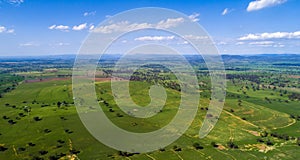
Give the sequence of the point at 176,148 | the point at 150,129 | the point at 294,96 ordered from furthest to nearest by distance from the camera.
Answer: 1. the point at 294,96
2. the point at 150,129
3. the point at 176,148

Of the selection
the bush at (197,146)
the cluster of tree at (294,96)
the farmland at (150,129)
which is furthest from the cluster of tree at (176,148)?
the cluster of tree at (294,96)

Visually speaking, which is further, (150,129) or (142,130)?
(150,129)

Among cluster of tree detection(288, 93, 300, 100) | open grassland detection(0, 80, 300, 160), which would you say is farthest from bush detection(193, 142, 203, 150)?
cluster of tree detection(288, 93, 300, 100)

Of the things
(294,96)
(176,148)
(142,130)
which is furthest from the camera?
(294,96)

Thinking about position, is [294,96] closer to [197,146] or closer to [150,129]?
[197,146]

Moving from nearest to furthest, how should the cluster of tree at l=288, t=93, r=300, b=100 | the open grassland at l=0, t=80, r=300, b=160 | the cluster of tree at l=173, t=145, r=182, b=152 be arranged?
the open grassland at l=0, t=80, r=300, b=160 → the cluster of tree at l=173, t=145, r=182, b=152 → the cluster of tree at l=288, t=93, r=300, b=100

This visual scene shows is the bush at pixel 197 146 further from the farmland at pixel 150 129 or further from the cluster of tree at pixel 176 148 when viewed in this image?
the cluster of tree at pixel 176 148

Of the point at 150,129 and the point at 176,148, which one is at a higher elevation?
the point at 150,129

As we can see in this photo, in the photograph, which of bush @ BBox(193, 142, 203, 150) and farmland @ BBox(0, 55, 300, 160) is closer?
farmland @ BBox(0, 55, 300, 160)

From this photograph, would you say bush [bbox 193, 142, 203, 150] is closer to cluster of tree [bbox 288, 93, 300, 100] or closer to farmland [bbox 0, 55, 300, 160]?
farmland [bbox 0, 55, 300, 160]

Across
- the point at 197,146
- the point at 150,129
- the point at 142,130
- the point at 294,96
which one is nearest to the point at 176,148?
the point at 197,146
